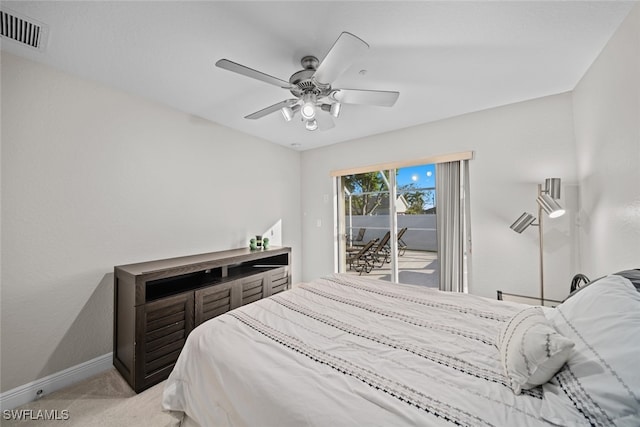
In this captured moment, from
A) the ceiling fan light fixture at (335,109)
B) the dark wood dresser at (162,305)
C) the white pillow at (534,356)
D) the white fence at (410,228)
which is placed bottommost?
the dark wood dresser at (162,305)

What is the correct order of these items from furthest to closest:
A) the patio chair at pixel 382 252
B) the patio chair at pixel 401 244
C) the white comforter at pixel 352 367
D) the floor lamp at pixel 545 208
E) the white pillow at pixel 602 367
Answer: the patio chair at pixel 382 252, the patio chair at pixel 401 244, the floor lamp at pixel 545 208, the white comforter at pixel 352 367, the white pillow at pixel 602 367

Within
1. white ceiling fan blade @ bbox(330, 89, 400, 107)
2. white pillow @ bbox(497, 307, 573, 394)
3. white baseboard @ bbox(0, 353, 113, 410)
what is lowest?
white baseboard @ bbox(0, 353, 113, 410)

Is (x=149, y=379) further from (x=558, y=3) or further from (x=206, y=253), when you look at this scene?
(x=558, y=3)

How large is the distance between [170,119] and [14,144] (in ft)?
3.96

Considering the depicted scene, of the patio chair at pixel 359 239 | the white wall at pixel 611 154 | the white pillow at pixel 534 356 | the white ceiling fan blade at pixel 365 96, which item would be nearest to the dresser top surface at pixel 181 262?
the patio chair at pixel 359 239

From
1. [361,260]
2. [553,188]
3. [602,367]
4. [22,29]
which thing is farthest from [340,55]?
[361,260]

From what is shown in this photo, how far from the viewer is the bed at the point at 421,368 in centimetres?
79

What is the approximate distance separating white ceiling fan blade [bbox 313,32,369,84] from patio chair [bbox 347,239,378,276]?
305cm

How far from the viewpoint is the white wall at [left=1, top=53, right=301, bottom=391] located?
181 cm

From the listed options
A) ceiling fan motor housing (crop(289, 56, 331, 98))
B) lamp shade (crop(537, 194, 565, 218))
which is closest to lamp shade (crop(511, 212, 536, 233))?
lamp shade (crop(537, 194, 565, 218))

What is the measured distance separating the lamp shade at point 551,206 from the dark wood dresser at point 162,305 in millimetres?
2964

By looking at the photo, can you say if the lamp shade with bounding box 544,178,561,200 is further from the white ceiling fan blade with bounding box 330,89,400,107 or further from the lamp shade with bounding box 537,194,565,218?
the white ceiling fan blade with bounding box 330,89,400,107

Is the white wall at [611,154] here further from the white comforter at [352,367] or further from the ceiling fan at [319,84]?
the ceiling fan at [319,84]

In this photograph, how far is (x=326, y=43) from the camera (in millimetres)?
1757
